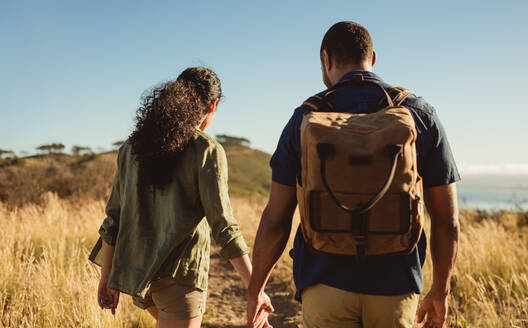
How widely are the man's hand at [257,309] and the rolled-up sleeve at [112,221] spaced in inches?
34.5

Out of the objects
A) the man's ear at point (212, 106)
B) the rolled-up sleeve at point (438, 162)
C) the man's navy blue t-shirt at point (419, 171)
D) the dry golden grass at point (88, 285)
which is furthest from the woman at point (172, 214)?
the dry golden grass at point (88, 285)

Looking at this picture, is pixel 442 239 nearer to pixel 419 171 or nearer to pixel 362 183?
pixel 419 171

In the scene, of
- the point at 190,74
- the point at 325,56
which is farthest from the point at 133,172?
the point at 325,56

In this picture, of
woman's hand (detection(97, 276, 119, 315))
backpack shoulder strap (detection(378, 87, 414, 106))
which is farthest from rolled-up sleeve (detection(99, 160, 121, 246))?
backpack shoulder strap (detection(378, 87, 414, 106))

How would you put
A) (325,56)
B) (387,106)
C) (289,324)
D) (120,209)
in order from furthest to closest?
(289,324) < (120,209) < (325,56) < (387,106)

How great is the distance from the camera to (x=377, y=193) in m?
1.47

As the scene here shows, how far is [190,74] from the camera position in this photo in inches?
92.1

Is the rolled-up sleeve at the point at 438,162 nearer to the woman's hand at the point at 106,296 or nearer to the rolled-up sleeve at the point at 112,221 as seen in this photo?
the rolled-up sleeve at the point at 112,221

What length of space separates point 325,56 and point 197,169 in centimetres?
86

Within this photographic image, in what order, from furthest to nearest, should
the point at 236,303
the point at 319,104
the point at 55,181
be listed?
the point at 55,181 < the point at 236,303 < the point at 319,104

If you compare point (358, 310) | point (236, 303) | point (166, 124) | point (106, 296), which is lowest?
point (236, 303)

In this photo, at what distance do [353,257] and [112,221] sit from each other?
1382 mm

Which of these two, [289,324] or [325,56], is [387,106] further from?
[289,324]

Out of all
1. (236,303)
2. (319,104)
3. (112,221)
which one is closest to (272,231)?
(319,104)
